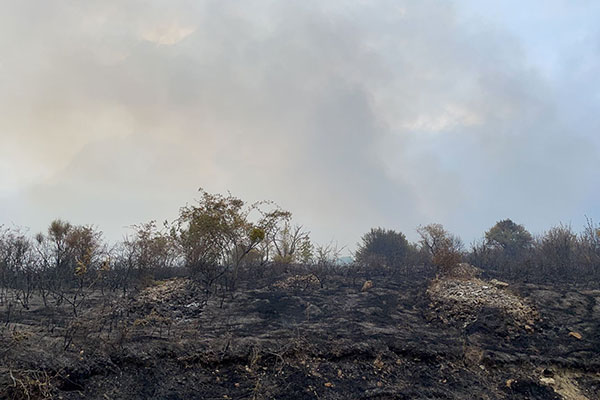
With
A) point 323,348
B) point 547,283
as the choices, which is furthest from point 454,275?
point 323,348

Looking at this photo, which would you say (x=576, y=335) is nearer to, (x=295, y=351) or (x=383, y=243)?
(x=295, y=351)

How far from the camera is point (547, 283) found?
496 inches

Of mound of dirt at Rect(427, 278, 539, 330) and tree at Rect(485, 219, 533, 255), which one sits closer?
mound of dirt at Rect(427, 278, 539, 330)

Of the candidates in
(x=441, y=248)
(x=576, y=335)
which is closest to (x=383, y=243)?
(x=441, y=248)

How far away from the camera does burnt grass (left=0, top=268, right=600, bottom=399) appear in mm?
5086

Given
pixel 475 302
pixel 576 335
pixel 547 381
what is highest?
pixel 475 302

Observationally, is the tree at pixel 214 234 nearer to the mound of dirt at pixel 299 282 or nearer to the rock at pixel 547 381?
the mound of dirt at pixel 299 282

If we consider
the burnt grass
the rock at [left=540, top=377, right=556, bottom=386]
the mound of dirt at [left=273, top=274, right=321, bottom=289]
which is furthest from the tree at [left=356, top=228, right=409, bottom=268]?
the rock at [left=540, top=377, right=556, bottom=386]

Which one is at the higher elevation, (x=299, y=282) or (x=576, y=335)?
(x=299, y=282)

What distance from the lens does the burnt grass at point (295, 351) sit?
200 inches

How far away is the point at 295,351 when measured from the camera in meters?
6.43

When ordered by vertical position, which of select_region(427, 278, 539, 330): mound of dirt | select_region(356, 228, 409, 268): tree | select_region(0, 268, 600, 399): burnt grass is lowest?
select_region(0, 268, 600, 399): burnt grass

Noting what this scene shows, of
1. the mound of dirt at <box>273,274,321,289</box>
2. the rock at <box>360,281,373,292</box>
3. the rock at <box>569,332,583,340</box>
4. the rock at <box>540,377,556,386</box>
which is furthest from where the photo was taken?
the mound of dirt at <box>273,274,321,289</box>

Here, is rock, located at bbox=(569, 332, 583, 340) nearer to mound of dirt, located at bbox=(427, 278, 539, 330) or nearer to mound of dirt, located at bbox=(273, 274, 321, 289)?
mound of dirt, located at bbox=(427, 278, 539, 330)
